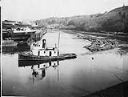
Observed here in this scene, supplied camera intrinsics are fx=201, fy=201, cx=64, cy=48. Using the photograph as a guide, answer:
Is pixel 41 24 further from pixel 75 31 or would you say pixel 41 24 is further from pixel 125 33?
pixel 125 33

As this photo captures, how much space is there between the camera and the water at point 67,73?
8.53ft

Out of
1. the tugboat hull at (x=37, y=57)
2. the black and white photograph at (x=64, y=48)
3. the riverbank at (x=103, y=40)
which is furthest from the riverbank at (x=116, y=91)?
the tugboat hull at (x=37, y=57)

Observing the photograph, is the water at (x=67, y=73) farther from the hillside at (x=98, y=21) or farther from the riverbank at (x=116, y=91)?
the hillside at (x=98, y=21)

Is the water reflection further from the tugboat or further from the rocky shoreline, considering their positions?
the rocky shoreline

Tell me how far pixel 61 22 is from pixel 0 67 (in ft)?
3.50

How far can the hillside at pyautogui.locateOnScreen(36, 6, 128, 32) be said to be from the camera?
8.63 ft

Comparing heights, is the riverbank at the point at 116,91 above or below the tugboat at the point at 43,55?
below

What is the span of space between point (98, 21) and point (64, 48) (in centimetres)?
61

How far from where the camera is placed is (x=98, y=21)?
279cm

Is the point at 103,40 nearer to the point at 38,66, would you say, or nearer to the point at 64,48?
the point at 64,48

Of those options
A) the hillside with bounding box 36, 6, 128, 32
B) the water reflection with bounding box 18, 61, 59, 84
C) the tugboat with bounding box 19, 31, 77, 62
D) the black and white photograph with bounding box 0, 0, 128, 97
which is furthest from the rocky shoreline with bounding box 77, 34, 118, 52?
the water reflection with bounding box 18, 61, 59, 84

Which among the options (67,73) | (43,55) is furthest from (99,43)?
(43,55)

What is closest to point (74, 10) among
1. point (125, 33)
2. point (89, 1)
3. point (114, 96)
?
point (89, 1)

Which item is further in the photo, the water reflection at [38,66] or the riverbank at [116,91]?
the water reflection at [38,66]
